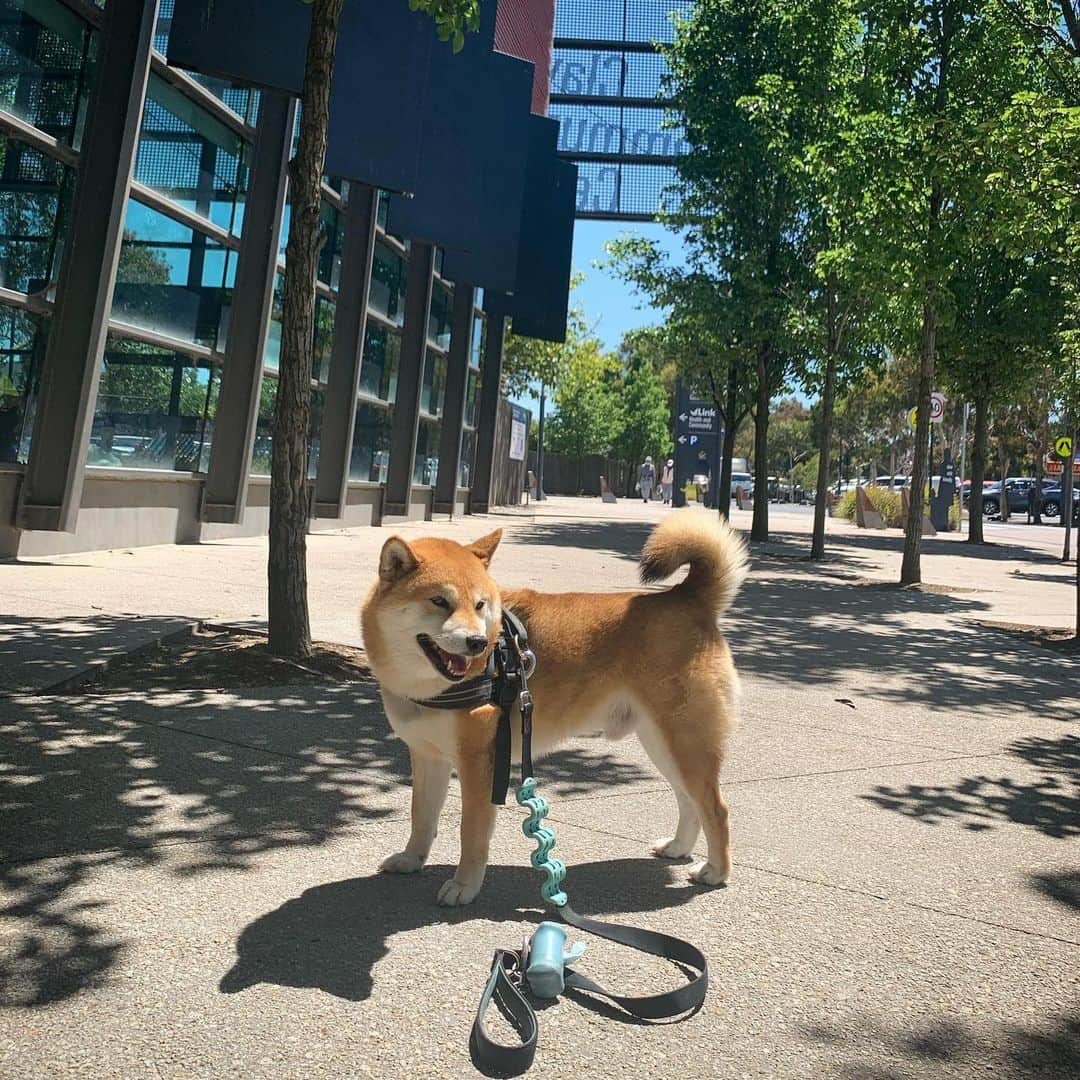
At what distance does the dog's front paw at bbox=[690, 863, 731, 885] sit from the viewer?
3.97 metres

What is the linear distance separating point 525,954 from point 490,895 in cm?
62

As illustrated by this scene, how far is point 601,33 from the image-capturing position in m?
44.7

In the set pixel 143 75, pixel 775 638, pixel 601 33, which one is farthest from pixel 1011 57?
pixel 601 33

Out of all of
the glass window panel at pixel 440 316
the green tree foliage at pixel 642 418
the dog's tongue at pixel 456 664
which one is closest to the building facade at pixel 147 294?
the glass window panel at pixel 440 316

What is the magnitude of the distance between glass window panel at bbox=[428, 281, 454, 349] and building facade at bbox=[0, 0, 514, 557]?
432 cm

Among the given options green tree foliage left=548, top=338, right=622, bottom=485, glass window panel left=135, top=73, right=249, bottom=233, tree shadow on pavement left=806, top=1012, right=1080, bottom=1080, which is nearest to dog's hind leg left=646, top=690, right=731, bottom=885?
tree shadow on pavement left=806, top=1012, right=1080, bottom=1080

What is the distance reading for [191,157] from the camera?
564 inches

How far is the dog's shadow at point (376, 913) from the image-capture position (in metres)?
3.11

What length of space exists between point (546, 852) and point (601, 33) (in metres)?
46.4

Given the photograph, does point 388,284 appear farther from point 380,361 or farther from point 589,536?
point 589,536

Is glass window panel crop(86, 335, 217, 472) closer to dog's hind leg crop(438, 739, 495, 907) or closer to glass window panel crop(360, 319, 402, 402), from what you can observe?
glass window panel crop(360, 319, 402, 402)

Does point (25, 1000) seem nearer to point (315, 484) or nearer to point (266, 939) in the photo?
point (266, 939)

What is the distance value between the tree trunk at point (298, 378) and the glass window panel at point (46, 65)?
15.9 feet

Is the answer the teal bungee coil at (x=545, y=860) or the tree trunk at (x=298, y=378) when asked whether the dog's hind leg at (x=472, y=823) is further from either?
the tree trunk at (x=298, y=378)
